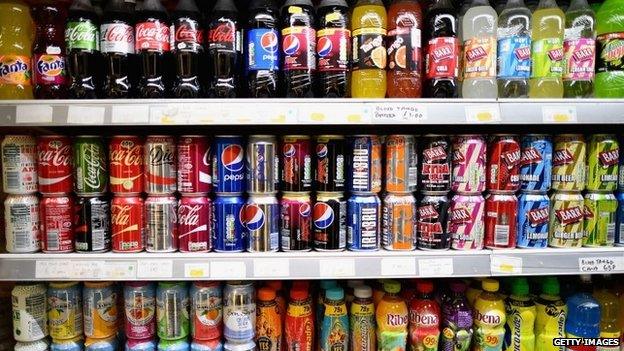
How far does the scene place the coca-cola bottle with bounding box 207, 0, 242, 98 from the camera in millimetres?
1266

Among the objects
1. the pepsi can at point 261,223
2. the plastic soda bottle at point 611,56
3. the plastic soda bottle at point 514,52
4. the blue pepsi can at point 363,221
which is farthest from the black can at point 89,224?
the plastic soda bottle at point 611,56

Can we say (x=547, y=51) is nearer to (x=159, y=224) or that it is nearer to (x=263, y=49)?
(x=263, y=49)

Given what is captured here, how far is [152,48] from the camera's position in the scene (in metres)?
1.26

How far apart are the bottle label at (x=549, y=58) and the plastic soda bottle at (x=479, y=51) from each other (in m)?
0.15

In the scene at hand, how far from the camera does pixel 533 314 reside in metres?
1.38

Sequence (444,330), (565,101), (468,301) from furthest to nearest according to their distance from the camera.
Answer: (468,301), (444,330), (565,101)

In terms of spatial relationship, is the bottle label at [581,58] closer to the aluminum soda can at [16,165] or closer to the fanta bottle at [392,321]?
the fanta bottle at [392,321]

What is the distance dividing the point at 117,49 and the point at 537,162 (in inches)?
55.8

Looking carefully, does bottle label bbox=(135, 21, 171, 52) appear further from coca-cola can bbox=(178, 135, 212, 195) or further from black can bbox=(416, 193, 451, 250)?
black can bbox=(416, 193, 451, 250)

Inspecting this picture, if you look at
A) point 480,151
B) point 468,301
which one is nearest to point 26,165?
point 480,151

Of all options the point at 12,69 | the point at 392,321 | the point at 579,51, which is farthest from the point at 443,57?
the point at 12,69

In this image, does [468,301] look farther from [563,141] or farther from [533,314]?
[563,141]

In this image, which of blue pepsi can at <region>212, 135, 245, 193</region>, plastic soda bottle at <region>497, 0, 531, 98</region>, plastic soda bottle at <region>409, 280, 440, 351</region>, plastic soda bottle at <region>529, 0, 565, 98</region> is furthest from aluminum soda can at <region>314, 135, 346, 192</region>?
plastic soda bottle at <region>529, 0, 565, 98</region>

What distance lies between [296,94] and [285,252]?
52 cm
